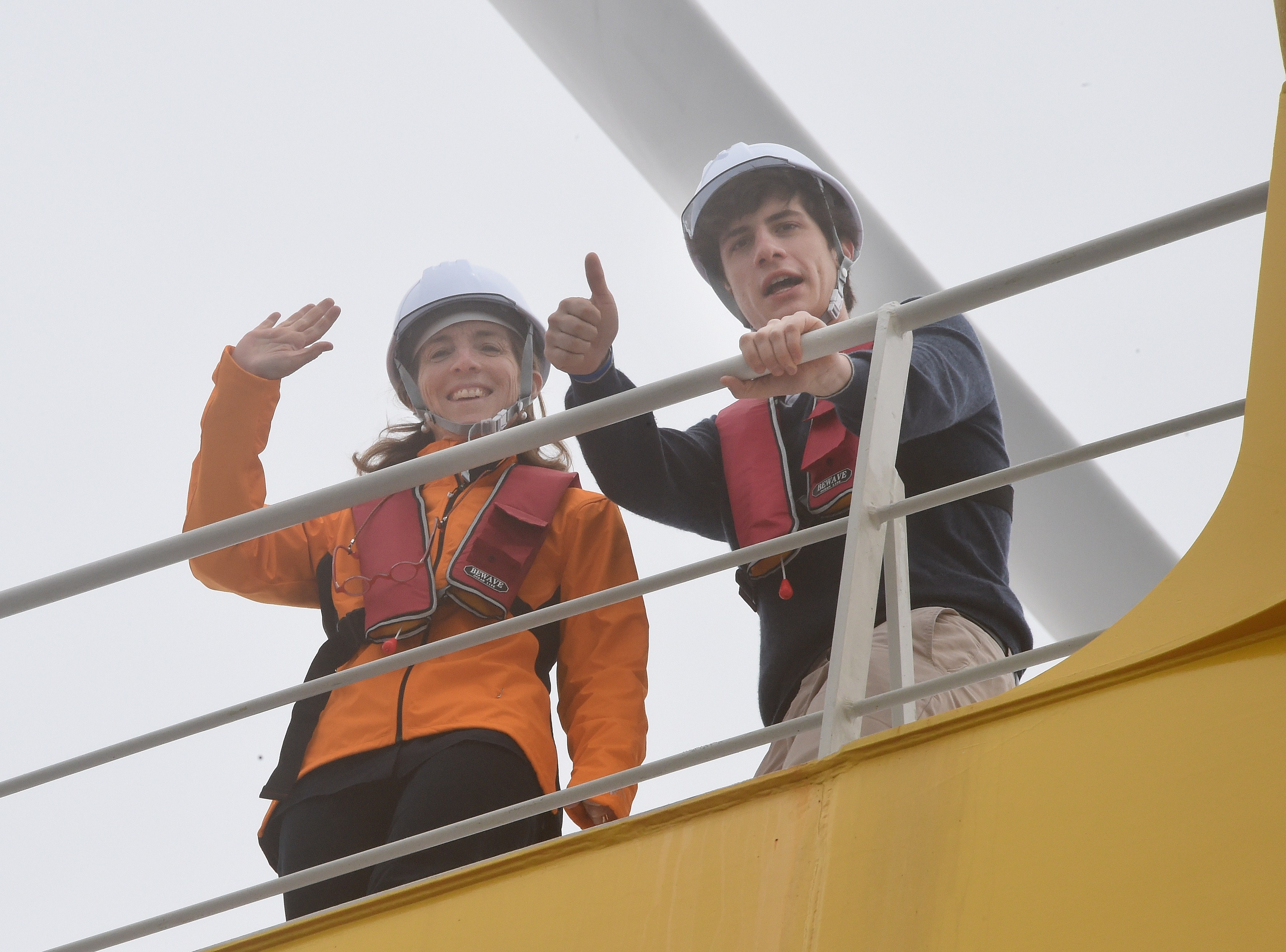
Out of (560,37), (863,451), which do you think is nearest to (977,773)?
(863,451)

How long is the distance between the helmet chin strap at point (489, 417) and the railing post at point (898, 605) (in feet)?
3.78

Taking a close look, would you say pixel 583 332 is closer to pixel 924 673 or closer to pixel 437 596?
pixel 437 596

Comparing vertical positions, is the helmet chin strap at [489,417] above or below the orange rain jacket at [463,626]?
above

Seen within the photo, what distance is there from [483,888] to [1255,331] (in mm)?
864

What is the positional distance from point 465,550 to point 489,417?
13.8 inches

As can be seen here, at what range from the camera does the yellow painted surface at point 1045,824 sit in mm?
891

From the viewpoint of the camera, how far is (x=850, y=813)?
3.55ft

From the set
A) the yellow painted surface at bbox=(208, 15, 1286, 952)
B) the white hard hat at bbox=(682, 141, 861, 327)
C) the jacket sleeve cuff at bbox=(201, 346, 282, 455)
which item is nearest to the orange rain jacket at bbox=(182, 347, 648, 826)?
the jacket sleeve cuff at bbox=(201, 346, 282, 455)

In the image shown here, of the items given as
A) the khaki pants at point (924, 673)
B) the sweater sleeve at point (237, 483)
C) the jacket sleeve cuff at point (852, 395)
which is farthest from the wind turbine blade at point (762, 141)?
the jacket sleeve cuff at point (852, 395)

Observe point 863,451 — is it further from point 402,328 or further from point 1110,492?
point 1110,492

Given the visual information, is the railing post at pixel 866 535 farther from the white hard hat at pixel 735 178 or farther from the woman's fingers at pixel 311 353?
the woman's fingers at pixel 311 353

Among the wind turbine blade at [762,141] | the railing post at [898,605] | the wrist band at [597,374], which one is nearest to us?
the railing post at [898,605]

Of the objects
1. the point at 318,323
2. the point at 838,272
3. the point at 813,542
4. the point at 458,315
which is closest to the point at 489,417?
the point at 458,315

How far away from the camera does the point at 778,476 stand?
227 centimetres
